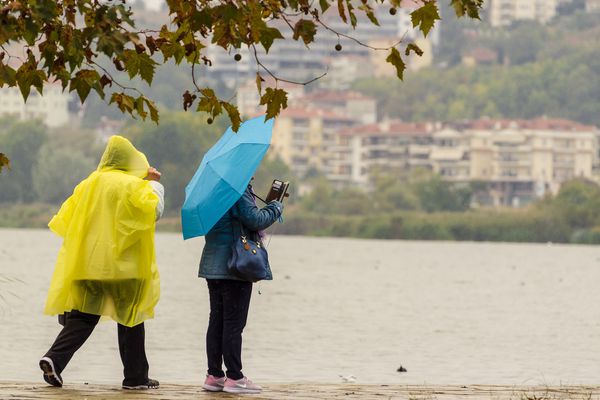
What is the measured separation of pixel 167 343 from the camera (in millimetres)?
20578

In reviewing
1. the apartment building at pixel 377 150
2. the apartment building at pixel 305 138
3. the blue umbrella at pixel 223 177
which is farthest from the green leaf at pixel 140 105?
the apartment building at pixel 305 138

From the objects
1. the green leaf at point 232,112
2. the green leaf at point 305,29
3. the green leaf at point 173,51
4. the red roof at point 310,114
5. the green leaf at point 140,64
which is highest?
the red roof at point 310,114

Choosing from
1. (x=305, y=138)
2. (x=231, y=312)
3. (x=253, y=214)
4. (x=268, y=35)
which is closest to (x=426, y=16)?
(x=268, y=35)

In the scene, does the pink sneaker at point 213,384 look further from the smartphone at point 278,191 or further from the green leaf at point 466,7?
the green leaf at point 466,7

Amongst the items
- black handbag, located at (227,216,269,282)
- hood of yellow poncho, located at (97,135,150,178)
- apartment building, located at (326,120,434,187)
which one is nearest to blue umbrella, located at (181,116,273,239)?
black handbag, located at (227,216,269,282)

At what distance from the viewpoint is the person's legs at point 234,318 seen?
10242 mm

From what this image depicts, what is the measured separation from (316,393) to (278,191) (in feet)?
A: 3.79

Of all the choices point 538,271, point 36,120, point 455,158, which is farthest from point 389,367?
point 455,158

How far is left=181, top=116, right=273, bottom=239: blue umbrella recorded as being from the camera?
10.2 metres

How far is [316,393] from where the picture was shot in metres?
10.3

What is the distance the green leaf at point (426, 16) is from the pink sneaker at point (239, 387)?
3.29 metres

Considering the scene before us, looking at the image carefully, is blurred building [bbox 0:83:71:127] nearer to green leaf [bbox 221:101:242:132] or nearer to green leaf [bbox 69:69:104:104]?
green leaf [bbox 221:101:242:132]

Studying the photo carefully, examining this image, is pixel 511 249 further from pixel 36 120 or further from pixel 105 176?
pixel 105 176

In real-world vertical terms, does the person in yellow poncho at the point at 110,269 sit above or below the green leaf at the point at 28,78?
below
